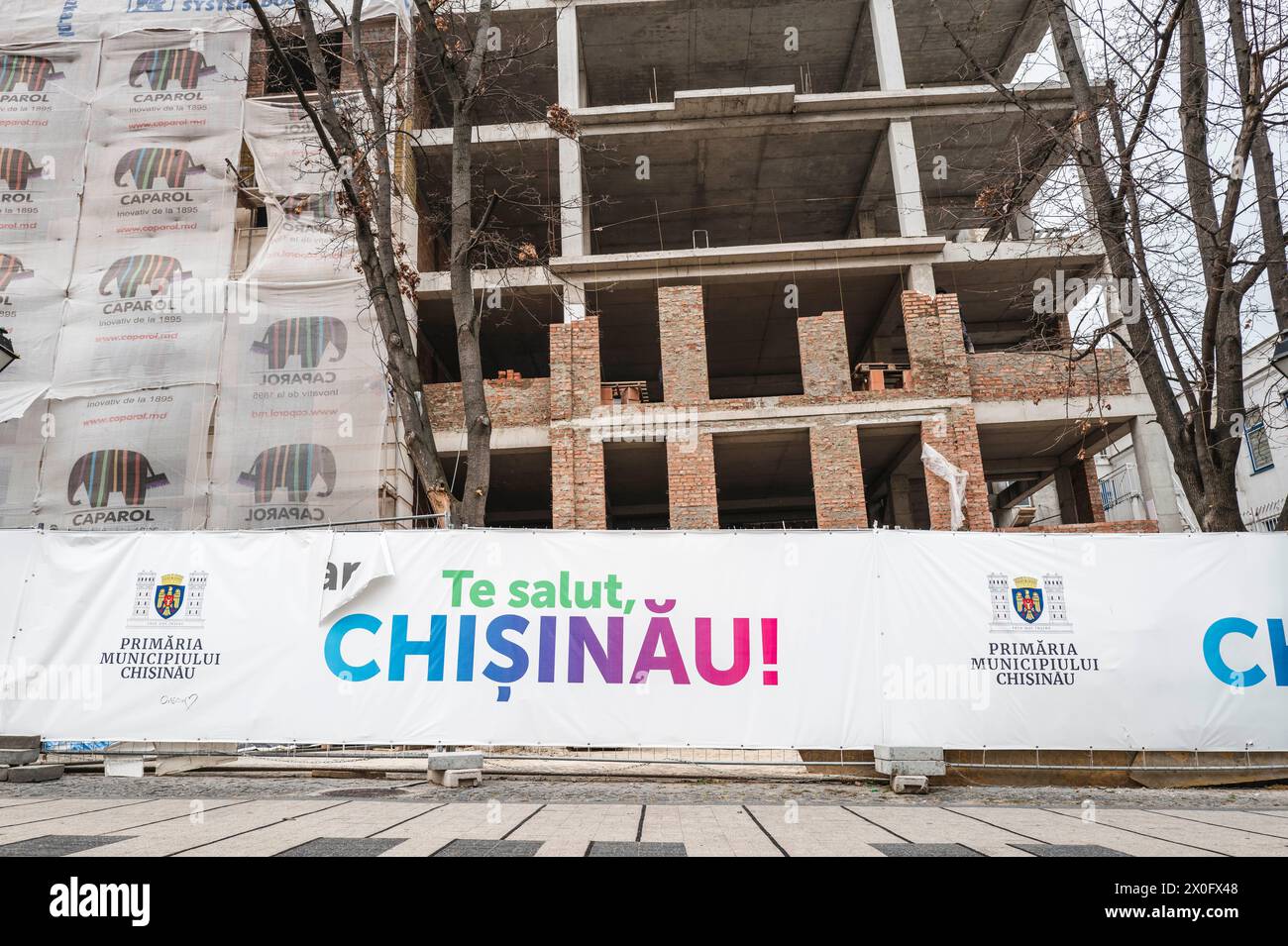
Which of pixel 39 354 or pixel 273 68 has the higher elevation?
pixel 273 68

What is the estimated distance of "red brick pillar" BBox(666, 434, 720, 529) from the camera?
51.1 feet

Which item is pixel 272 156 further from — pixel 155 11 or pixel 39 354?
pixel 39 354

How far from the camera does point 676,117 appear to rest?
17.8 meters

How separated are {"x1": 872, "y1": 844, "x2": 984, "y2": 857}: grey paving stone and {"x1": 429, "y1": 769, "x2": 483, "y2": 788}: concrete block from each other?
3.96 metres

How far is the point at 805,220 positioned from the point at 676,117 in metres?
5.95

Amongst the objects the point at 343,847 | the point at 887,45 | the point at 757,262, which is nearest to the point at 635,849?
the point at 343,847

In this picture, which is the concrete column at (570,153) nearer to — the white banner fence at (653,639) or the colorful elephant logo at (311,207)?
the colorful elephant logo at (311,207)

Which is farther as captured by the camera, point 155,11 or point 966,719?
point 155,11

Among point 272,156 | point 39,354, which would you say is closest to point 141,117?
point 272,156

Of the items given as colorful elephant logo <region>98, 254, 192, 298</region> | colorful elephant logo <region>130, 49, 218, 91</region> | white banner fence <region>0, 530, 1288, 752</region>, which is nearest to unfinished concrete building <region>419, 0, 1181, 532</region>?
colorful elephant logo <region>130, 49, 218, 91</region>

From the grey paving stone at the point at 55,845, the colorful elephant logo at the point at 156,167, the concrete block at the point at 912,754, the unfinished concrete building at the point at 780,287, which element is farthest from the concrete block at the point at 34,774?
the colorful elephant logo at the point at 156,167

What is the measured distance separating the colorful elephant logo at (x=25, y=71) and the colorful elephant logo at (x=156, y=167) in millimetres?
2547

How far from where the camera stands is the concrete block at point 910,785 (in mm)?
6559
